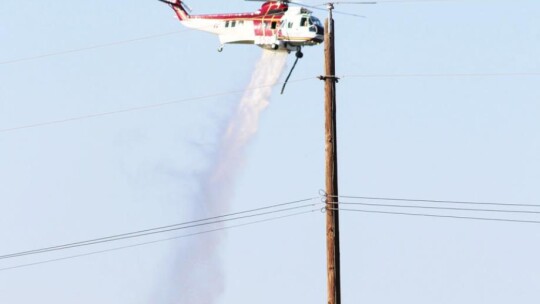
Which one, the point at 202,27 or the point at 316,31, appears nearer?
the point at 316,31

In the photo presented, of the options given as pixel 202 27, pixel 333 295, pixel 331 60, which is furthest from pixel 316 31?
pixel 333 295

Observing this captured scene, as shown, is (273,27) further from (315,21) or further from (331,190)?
(331,190)

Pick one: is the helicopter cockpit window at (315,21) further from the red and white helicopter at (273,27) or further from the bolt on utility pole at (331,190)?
the bolt on utility pole at (331,190)

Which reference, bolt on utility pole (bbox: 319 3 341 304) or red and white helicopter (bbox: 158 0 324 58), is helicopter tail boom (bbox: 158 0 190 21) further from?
bolt on utility pole (bbox: 319 3 341 304)

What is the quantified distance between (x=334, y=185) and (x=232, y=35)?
19984mm

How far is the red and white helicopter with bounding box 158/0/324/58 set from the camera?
191 feet

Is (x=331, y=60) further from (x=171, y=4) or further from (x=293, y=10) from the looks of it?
(x=171, y=4)

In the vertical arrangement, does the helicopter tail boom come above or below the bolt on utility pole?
above

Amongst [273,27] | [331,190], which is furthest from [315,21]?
[331,190]

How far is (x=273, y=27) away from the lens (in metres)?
58.8

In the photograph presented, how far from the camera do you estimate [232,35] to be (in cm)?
6034

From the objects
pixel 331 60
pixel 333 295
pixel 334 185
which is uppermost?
pixel 331 60

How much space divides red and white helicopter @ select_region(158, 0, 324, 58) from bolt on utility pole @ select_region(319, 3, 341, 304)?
15.1 meters

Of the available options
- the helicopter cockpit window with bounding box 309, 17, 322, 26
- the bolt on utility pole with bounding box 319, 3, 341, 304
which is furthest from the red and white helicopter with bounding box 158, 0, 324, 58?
the bolt on utility pole with bounding box 319, 3, 341, 304
